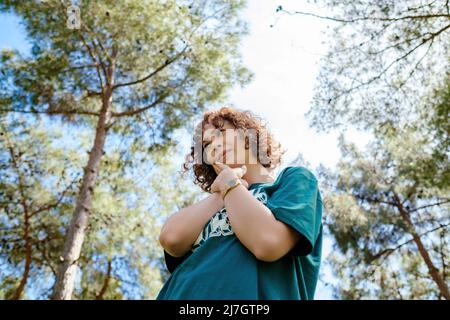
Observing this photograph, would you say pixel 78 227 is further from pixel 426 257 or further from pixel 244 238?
pixel 426 257

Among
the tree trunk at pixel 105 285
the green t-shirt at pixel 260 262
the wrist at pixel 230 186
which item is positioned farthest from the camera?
the tree trunk at pixel 105 285

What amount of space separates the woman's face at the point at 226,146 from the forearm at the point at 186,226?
0.13 metres

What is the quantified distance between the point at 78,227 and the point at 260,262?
4.13 metres

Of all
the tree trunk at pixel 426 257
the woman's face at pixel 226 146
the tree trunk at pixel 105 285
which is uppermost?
the tree trunk at pixel 426 257

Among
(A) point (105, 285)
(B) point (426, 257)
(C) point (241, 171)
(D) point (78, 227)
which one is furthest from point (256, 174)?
(B) point (426, 257)

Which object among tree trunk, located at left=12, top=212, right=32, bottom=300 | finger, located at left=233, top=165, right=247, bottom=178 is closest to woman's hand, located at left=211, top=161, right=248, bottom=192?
finger, located at left=233, top=165, right=247, bottom=178

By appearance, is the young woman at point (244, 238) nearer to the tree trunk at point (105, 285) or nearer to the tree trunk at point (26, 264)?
the tree trunk at point (26, 264)

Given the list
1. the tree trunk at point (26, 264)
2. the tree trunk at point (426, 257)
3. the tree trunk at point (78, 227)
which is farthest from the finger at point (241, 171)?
the tree trunk at point (426, 257)

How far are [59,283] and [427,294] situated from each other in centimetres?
601

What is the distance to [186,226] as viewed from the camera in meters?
1.10

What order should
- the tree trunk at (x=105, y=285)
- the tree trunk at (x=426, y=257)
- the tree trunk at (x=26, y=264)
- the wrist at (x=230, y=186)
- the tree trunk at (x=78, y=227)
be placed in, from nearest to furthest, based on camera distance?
the wrist at (x=230, y=186) → the tree trunk at (x=78, y=227) → the tree trunk at (x=26, y=264) → the tree trunk at (x=105, y=285) → the tree trunk at (x=426, y=257)

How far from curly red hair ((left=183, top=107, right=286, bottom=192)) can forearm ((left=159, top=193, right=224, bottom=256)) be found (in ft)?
0.81

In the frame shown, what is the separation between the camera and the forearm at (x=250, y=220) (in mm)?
962
